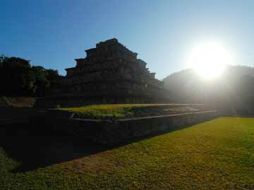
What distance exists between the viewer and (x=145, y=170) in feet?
18.3

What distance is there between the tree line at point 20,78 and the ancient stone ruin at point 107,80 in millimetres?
13152

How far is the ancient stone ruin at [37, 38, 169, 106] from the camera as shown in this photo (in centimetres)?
2044

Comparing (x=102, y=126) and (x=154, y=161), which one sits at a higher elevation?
(x=102, y=126)

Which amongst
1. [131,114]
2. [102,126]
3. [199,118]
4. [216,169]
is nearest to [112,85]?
[199,118]

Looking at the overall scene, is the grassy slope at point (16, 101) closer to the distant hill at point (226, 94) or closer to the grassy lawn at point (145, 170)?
the grassy lawn at point (145, 170)

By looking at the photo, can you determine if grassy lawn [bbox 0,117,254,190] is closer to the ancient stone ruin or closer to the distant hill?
the ancient stone ruin

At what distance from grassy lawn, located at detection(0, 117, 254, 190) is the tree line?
3263 centimetres

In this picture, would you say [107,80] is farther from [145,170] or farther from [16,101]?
[145,170]

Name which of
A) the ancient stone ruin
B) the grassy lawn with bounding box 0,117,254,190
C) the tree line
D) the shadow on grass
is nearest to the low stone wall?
the shadow on grass

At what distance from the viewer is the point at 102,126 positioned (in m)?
8.58

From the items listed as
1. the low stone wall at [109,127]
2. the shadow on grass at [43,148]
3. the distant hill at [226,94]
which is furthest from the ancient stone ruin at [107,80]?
the distant hill at [226,94]

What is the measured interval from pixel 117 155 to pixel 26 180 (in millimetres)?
2881

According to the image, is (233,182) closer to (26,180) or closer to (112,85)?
(26,180)

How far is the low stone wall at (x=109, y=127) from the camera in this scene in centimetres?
862
